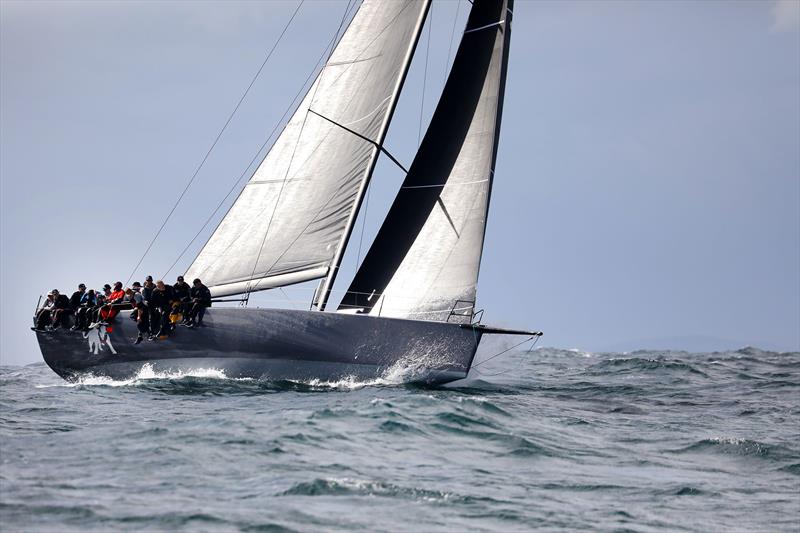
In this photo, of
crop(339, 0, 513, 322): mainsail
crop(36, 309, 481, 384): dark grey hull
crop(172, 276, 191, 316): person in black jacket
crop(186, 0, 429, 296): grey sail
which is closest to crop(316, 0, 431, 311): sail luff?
crop(186, 0, 429, 296): grey sail

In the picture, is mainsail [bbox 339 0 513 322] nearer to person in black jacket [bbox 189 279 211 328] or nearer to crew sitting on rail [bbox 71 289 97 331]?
person in black jacket [bbox 189 279 211 328]

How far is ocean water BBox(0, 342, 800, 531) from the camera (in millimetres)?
10750

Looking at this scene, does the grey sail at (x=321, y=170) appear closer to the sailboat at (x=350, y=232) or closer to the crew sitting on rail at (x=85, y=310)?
the sailboat at (x=350, y=232)

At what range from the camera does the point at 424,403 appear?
17.3 m

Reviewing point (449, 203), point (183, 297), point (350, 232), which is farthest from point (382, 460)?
point (183, 297)

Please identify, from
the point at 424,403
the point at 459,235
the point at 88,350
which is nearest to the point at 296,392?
the point at 424,403

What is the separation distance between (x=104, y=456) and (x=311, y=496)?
10.6ft

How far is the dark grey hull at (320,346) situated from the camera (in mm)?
20219

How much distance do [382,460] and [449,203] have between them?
373 inches

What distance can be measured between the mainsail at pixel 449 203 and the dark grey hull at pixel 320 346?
2.80 ft

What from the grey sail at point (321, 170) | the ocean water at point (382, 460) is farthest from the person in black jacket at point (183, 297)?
the ocean water at point (382, 460)

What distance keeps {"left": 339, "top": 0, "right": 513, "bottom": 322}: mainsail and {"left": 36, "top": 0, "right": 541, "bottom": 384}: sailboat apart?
3 centimetres

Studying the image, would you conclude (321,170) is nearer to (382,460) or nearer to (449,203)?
(449,203)

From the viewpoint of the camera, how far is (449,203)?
21.7 metres
